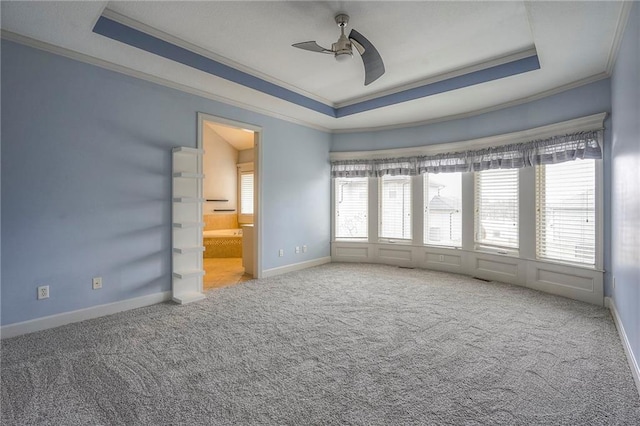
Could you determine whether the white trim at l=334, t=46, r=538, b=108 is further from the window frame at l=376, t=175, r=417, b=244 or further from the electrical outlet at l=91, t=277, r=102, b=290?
the electrical outlet at l=91, t=277, r=102, b=290

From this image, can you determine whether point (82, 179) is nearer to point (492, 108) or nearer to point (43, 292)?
point (43, 292)

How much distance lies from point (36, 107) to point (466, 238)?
5.66m

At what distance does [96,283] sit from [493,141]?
18.0 feet

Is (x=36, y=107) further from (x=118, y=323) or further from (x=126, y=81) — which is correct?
(x=118, y=323)

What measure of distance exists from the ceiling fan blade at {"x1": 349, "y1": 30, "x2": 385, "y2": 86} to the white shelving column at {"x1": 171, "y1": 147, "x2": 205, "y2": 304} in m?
2.29

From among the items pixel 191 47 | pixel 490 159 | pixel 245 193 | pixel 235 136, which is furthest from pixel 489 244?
pixel 235 136

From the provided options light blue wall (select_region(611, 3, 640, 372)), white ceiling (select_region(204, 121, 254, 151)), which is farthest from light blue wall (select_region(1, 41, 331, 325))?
light blue wall (select_region(611, 3, 640, 372))

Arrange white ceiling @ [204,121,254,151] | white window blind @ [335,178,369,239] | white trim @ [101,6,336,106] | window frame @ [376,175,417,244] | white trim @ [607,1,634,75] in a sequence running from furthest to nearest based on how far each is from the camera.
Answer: white ceiling @ [204,121,254,151]
white window blind @ [335,178,369,239]
window frame @ [376,175,417,244]
white trim @ [101,6,336,106]
white trim @ [607,1,634,75]

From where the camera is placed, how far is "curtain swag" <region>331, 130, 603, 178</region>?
3.61m

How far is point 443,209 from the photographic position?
5.30 meters

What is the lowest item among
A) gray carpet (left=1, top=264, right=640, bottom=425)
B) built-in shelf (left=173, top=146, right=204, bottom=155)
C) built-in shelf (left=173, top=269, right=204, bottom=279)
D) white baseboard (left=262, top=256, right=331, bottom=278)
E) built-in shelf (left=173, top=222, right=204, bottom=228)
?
gray carpet (left=1, top=264, right=640, bottom=425)

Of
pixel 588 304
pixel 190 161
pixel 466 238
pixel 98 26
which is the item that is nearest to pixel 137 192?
pixel 190 161

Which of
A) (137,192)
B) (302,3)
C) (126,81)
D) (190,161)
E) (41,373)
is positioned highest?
(302,3)

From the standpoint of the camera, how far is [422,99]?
14.1 feet
